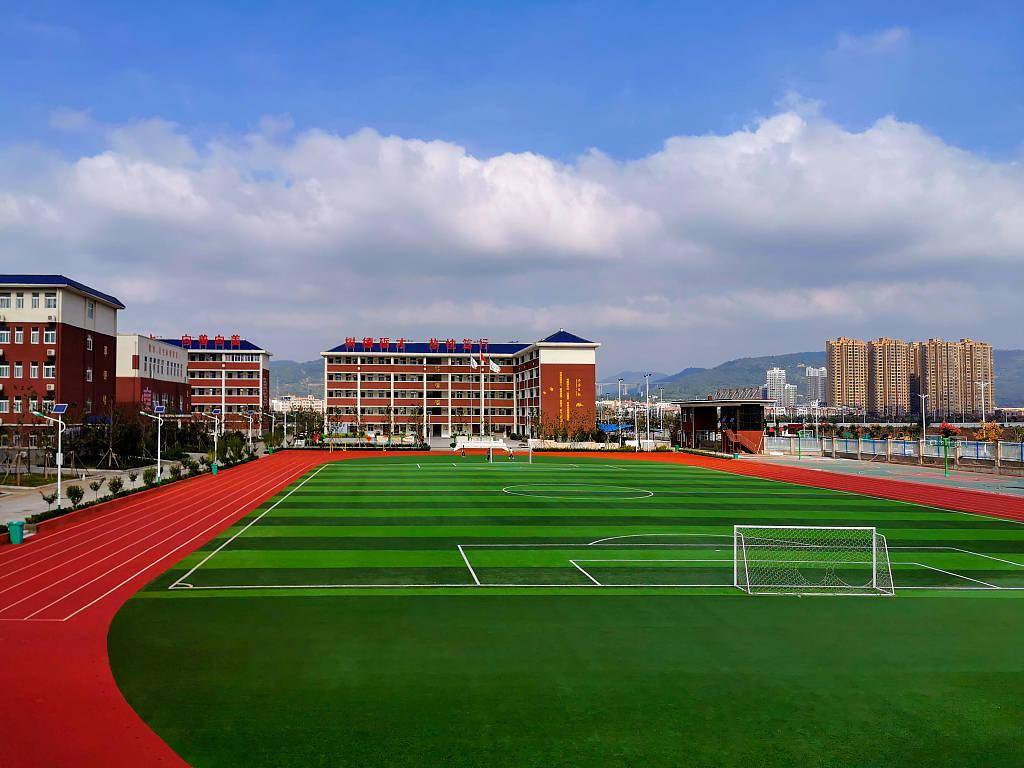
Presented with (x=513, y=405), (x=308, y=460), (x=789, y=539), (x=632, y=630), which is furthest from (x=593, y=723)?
(x=513, y=405)

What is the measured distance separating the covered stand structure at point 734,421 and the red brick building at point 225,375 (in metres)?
67.5

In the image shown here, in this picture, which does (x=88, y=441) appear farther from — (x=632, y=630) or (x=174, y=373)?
(x=174, y=373)

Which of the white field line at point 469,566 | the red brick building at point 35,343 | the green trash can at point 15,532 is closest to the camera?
the white field line at point 469,566

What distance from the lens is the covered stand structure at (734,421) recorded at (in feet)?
219

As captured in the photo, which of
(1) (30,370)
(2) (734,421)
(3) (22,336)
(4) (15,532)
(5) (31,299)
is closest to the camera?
(4) (15,532)

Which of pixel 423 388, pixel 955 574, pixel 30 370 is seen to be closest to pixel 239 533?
pixel 955 574

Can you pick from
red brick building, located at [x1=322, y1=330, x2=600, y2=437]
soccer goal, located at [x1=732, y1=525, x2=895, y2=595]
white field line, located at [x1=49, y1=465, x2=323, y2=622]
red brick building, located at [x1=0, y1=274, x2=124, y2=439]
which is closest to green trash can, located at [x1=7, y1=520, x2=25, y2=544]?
white field line, located at [x1=49, y1=465, x2=323, y2=622]

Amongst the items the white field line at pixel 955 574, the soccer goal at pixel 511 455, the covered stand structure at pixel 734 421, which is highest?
the covered stand structure at pixel 734 421

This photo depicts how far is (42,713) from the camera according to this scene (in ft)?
28.5

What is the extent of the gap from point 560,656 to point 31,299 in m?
62.9

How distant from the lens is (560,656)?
10.8 metres

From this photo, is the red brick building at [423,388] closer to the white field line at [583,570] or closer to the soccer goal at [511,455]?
the soccer goal at [511,455]

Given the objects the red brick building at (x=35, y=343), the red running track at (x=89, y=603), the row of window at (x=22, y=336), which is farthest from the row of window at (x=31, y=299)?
the red running track at (x=89, y=603)

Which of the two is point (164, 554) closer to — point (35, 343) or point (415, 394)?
point (35, 343)
